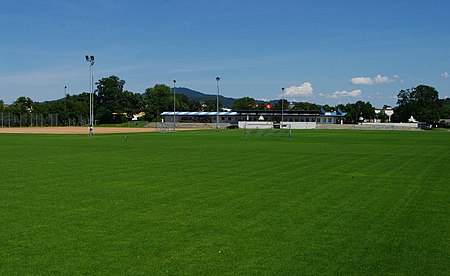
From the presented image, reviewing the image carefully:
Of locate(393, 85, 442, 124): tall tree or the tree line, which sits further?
locate(393, 85, 442, 124): tall tree

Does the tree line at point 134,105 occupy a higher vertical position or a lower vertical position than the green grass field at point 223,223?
higher

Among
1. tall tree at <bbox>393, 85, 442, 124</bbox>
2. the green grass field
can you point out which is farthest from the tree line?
the green grass field

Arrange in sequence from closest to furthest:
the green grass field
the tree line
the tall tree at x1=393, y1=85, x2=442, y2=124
A: the green grass field
the tree line
the tall tree at x1=393, y1=85, x2=442, y2=124

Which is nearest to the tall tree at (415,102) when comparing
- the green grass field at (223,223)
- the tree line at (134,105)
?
the tree line at (134,105)

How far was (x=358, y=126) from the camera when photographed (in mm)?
114938

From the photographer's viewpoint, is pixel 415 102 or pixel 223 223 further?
pixel 415 102

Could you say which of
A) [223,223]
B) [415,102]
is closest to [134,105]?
[415,102]

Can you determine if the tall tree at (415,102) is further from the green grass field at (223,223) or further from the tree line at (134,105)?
the green grass field at (223,223)

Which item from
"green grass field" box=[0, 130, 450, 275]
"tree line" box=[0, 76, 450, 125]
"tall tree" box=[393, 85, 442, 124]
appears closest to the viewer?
"green grass field" box=[0, 130, 450, 275]

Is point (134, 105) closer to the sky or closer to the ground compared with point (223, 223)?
closer to the sky

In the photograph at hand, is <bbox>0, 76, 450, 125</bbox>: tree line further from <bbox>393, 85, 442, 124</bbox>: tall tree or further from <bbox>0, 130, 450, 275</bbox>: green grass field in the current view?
<bbox>0, 130, 450, 275</bbox>: green grass field

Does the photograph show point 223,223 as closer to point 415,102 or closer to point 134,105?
point 134,105

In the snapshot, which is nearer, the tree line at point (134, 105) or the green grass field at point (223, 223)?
the green grass field at point (223, 223)

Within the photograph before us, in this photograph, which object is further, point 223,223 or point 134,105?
point 134,105
